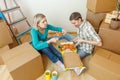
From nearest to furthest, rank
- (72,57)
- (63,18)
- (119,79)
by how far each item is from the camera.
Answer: (119,79) → (72,57) → (63,18)

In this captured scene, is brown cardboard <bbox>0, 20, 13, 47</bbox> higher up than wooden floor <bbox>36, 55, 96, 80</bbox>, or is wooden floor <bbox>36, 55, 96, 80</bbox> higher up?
brown cardboard <bbox>0, 20, 13, 47</bbox>

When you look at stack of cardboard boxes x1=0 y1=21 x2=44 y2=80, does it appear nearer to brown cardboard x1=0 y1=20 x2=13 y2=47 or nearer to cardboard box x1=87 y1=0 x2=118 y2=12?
brown cardboard x1=0 y1=20 x2=13 y2=47

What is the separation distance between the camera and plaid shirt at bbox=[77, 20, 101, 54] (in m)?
1.45

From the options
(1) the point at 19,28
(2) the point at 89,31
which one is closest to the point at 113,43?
(2) the point at 89,31

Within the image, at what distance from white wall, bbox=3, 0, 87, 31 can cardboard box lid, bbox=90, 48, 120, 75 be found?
0.95 meters

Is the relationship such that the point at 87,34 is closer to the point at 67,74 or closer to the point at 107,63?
the point at 107,63

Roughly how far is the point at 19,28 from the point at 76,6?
116 centimetres

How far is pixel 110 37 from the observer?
1.49m

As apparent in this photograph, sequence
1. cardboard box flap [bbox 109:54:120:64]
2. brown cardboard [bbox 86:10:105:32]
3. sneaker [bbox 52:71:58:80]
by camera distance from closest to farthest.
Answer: cardboard box flap [bbox 109:54:120:64] → sneaker [bbox 52:71:58:80] → brown cardboard [bbox 86:10:105:32]

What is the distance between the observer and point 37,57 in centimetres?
141

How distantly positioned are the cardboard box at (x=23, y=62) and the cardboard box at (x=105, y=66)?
655 millimetres

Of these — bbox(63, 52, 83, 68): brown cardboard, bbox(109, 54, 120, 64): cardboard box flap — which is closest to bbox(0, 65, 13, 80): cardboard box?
bbox(63, 52, 83, 68): brown cardboard

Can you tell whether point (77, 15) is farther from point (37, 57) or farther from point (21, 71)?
point (21, 71)

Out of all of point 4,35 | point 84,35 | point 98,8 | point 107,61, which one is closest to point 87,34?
point 84,35
